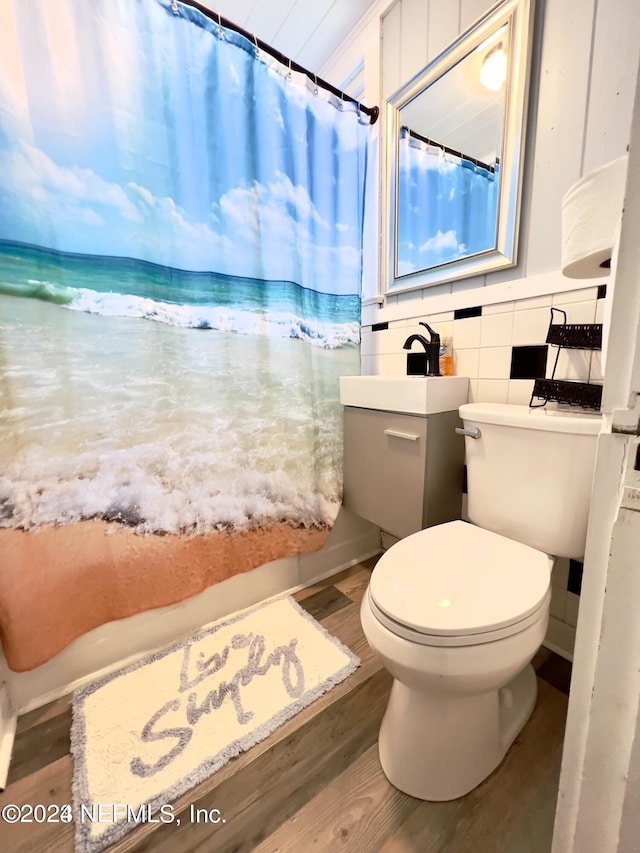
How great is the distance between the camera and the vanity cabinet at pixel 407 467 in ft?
3.71

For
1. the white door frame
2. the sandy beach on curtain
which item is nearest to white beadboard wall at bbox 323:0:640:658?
the white door frame

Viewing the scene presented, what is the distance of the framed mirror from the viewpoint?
1.04 m

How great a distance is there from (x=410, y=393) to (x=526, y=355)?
0.36 metres

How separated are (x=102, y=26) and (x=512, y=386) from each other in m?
1.47

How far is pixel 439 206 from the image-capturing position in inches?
52.0

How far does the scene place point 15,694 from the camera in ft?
3.25

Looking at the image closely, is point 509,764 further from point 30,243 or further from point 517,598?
point 30,243

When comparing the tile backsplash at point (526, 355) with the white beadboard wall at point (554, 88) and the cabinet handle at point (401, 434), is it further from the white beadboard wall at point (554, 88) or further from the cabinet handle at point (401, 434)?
the cabinet handle at point (401, 434)

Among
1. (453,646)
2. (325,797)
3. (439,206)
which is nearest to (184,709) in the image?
(325,797)

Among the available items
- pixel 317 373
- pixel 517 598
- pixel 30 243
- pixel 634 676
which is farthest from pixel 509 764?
pixel 30 243

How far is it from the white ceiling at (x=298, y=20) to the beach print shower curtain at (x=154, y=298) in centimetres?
37

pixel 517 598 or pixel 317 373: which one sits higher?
pixel 317 373

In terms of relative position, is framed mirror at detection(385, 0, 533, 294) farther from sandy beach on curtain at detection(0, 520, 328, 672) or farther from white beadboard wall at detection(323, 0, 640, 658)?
sandy beach on curtain at detection(0, 520, 328, 672)

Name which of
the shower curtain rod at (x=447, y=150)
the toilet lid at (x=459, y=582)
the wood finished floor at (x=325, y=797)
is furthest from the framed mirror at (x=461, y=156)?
the wood finished floor at (x=325, y=797)
